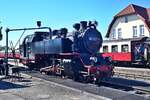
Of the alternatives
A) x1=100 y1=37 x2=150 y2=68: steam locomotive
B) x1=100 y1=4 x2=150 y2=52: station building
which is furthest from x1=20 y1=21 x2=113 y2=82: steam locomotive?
x1=100 y1=4 x2=150 y2=52: station building

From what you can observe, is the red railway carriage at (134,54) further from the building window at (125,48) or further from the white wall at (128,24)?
the white wall at (128,24)

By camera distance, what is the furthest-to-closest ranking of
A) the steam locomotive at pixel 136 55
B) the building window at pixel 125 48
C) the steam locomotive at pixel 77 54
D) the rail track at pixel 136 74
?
the building window at pixel 125 48 → the steam locomotive at pixel 136 55 → the rail track at pixel 136 74 → the steam locomotive at pixel 77 54

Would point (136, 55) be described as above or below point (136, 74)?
above

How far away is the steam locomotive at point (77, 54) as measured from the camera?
16908 mm

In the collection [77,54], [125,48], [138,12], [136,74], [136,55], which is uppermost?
[138,12]

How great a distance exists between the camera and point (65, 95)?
1287 centimetres

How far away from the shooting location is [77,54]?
1772 centimetres

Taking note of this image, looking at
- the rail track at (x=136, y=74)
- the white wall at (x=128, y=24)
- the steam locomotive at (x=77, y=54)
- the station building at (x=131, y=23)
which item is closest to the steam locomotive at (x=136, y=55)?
the rail track at (x=136, y=74)

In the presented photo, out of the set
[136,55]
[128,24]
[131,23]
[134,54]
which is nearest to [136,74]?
[136,55]

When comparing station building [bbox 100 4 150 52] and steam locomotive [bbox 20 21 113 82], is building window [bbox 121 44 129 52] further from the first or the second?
steam locomotive [bbox 20 21 113 82]

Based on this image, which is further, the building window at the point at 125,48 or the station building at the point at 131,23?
the station building at the point at 131,23

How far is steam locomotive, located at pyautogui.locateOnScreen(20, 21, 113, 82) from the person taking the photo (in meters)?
16.9

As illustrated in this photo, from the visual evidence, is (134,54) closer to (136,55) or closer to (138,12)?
(136,55)

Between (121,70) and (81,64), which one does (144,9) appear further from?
(81,64)
